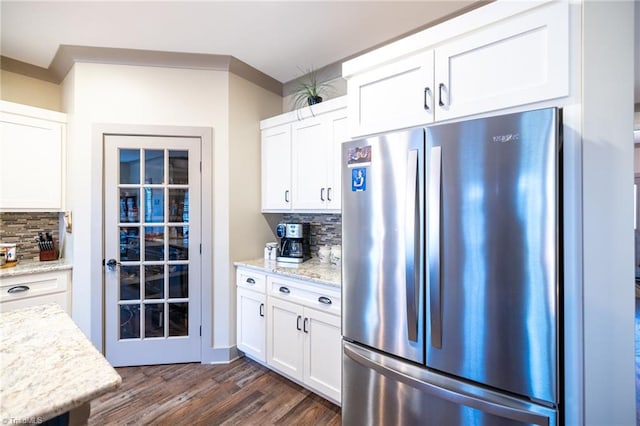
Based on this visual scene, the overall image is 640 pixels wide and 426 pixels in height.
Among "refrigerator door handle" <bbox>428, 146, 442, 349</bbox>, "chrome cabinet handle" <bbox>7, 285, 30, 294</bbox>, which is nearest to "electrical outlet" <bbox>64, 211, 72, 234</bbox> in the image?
"chrome cabinet handle" <bbox>7, 285, 30, 294</bbox>

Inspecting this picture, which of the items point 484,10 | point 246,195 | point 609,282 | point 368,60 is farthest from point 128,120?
point 609,282

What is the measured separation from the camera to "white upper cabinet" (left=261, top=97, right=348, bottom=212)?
2.37m

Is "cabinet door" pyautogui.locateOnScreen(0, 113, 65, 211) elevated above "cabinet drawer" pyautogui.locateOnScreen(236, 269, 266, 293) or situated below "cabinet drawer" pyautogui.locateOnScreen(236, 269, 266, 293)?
above

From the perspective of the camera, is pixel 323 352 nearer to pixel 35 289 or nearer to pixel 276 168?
pixel 276 168

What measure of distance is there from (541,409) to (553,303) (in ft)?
A: 1.30

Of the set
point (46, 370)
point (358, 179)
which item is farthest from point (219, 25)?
point (46, 370)

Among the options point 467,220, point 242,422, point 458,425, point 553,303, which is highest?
point 467,220

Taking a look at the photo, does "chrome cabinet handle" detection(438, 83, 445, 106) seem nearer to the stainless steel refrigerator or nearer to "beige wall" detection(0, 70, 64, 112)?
the stainless steel refrigerator

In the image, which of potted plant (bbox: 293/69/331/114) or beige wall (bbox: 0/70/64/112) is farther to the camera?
potted plant (bbox: 293/69/331/114)

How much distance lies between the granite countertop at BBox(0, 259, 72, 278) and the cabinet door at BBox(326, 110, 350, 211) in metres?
2.29

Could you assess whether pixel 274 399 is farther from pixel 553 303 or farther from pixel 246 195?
pixel 553 303

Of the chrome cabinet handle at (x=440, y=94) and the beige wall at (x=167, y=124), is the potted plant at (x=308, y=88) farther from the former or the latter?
the chrome cabinet handle at (x=440, y=94)

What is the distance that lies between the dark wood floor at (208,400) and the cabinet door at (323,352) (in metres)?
0.18

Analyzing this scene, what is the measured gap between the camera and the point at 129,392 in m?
2.24
